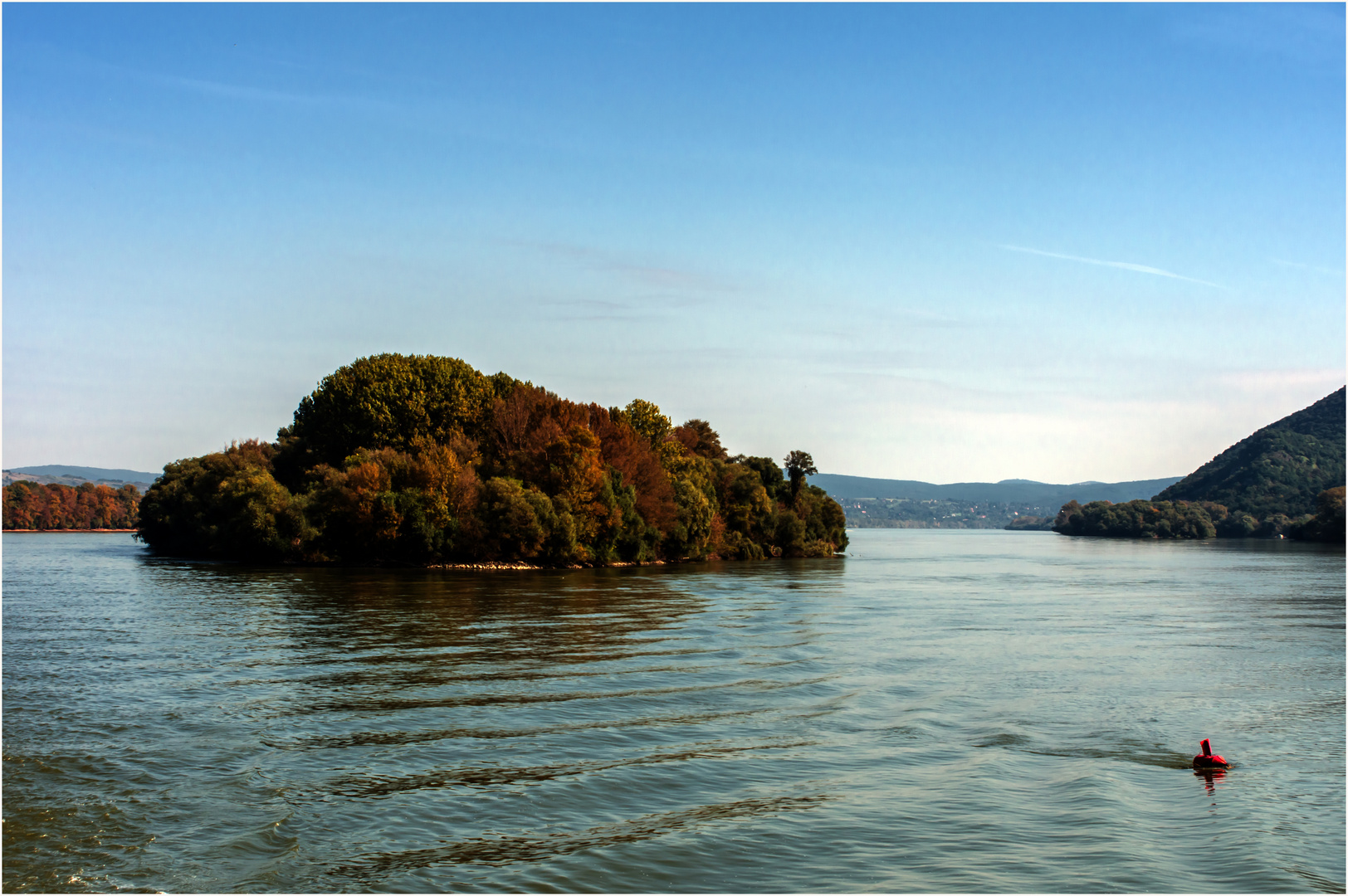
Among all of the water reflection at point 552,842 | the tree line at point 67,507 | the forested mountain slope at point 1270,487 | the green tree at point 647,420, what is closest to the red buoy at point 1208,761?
the water reflection at point 552,842

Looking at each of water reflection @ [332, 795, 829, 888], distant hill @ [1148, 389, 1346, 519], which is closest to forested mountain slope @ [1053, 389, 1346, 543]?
distant hill @ [1148, 389, 1346, 519]

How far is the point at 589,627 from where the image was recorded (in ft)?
121

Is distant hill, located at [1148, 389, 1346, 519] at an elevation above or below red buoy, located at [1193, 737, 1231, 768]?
above

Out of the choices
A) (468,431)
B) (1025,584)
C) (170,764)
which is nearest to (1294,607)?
(1025,584)

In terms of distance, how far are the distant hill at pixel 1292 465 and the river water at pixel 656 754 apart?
15082cm

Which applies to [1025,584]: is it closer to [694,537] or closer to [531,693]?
[694,537]

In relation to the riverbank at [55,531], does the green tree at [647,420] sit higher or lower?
higher

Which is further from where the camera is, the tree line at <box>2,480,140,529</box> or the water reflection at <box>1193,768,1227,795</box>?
the tree line at <box>2,480,140,529</box>

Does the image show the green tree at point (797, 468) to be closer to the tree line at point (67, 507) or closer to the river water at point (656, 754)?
the river water at point (656, 754)

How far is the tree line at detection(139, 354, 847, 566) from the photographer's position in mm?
75750

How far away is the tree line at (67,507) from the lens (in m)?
170

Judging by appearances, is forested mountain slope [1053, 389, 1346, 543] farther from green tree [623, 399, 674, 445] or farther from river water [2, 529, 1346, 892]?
river water [2, 529, 1346, 892]

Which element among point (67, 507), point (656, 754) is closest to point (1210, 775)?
point (656, 754)

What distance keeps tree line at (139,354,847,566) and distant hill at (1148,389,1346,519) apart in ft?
386
